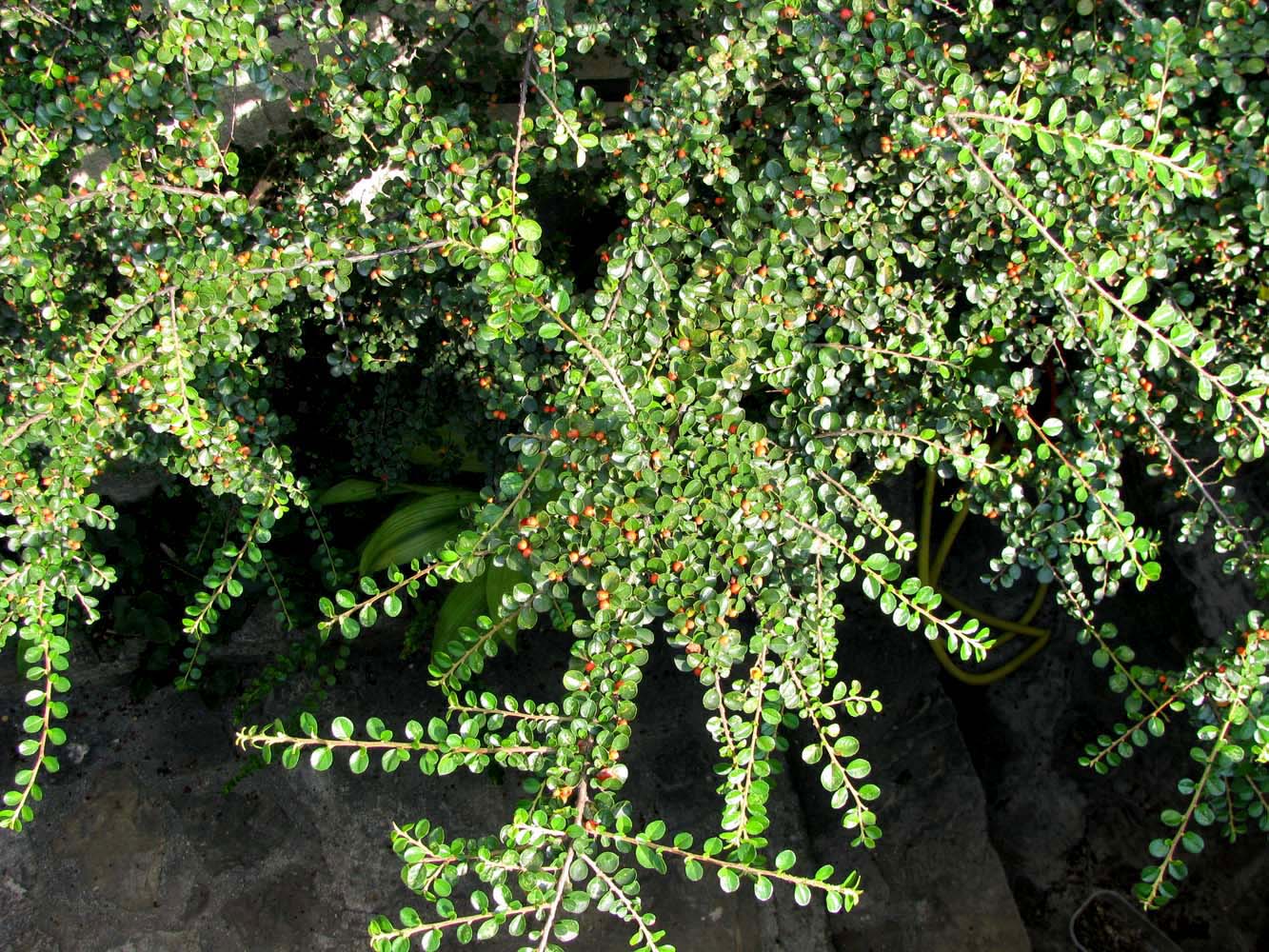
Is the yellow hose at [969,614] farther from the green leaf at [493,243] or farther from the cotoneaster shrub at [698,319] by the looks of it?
the green leaf at [493,243]

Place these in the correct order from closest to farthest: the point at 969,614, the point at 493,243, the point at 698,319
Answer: the point at 493,243 < the point at 698,319 < the point at 969,614

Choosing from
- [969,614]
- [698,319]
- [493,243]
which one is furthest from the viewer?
[969,614]

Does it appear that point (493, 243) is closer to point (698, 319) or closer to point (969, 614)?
point (698, 319)

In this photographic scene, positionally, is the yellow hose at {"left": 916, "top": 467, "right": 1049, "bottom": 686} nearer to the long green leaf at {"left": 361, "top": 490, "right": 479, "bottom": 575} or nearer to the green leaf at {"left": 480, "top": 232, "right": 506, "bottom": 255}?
the long green leaf at {"left": 361, "top": 490, "right": 479, "bottom": 575}

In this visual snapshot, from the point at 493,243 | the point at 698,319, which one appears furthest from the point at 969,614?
the point at 493,243

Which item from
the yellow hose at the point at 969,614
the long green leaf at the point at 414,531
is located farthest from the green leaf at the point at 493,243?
the yellow hose at the point at 969,614

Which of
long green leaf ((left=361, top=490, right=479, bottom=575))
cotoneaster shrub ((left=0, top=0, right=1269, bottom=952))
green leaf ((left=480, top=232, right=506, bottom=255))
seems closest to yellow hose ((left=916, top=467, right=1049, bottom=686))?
cotoneaster shrub ((left=0, top=0, right=1269, bottom=952))

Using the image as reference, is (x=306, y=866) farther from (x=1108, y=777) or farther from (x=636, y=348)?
(x=1108, y=777)

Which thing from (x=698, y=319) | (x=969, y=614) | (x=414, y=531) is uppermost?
(x=698, y=319)

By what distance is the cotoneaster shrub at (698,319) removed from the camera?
138 cm

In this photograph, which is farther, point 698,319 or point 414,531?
point 414,531

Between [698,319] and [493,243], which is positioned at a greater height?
[493,243]

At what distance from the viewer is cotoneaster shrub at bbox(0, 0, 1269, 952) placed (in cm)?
138

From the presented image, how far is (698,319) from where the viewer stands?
1.51 metres
